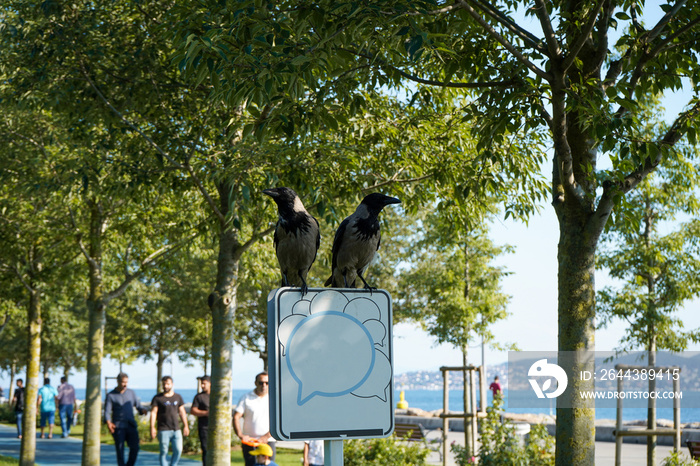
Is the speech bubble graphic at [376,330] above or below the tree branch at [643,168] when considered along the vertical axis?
below

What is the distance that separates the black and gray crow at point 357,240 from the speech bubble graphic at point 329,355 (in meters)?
1.47

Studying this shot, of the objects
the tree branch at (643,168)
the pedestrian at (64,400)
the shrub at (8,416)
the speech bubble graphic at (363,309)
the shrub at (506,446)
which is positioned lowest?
the shrub at (8,416)

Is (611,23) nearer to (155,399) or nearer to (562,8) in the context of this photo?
(562,8)

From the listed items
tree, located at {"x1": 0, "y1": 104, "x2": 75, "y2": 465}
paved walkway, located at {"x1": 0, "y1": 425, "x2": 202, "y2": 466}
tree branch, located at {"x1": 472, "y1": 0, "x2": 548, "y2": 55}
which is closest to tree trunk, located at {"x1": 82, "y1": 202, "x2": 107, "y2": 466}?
tree, located at {"x1": 0, "y1": 104, "x2": 75, "y2": 465}

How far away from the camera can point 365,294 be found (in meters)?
3.42

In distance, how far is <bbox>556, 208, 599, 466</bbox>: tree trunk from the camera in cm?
621

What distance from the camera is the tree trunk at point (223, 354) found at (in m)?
9.82

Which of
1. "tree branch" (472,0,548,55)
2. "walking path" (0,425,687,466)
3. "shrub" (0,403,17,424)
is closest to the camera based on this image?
"tree branch" (472,0,548,55)

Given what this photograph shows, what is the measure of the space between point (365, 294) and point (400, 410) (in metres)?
35.8

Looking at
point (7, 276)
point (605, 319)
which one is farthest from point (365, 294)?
point (7, 276)

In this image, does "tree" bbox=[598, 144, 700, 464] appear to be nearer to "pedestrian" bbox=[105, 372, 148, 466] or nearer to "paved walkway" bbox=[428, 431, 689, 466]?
"paved walkway" bbox=[428, 431, 689, 466]

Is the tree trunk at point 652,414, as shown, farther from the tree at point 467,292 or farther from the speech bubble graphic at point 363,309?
the speech bubble graphic at point 363,309

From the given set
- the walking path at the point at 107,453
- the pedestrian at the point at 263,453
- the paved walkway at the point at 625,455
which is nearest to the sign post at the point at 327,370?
the pedestrian at the point at 263,453

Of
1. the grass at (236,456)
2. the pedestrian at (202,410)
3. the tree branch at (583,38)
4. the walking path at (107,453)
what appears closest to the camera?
the tree branch at (583,38)
